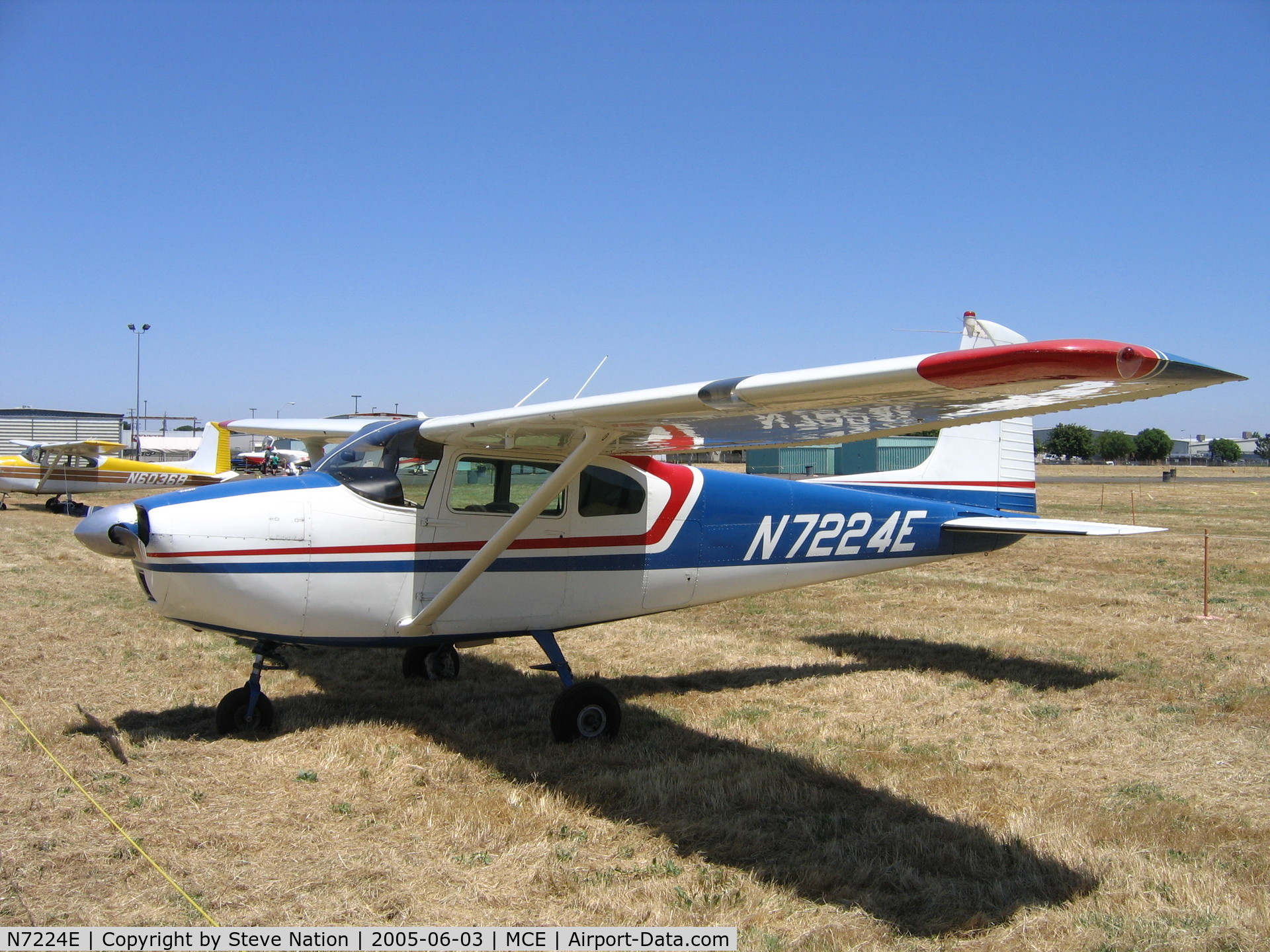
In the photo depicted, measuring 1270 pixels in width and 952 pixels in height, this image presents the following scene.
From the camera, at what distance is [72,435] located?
6109cm

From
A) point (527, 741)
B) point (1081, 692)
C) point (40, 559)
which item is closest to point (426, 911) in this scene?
point (527, 741)

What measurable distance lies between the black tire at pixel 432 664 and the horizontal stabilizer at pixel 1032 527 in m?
4.71

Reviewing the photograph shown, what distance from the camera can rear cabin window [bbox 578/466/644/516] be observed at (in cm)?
634

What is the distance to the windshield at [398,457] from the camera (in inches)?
231

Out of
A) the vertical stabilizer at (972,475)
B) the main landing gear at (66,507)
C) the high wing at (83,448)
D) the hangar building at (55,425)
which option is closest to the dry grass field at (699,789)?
the vertical stabilizer at (972,475)

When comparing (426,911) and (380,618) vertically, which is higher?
(380,618)

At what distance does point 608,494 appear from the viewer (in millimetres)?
6445

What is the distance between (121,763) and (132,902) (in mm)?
1926

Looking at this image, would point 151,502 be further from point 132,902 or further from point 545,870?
point 545,870

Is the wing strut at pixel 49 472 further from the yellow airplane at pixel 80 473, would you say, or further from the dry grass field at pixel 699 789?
the dry grass field at pixel 699 789

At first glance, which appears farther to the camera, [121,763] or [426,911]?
[121,763]

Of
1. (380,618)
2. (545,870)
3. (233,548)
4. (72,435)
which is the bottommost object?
(545,870)
